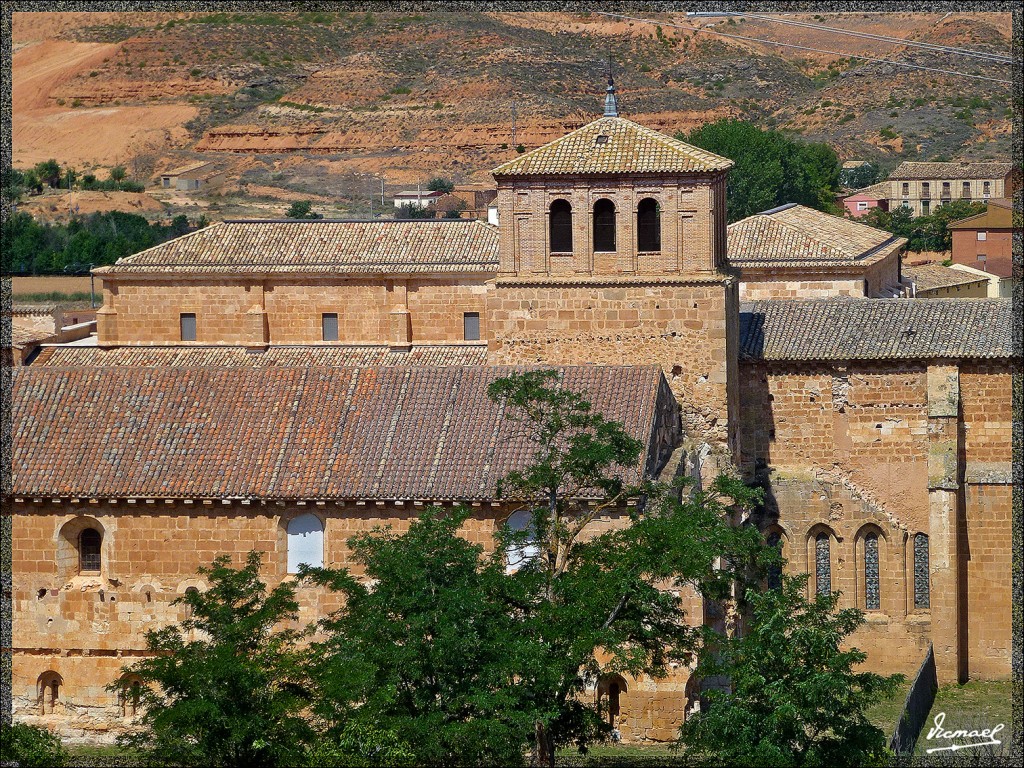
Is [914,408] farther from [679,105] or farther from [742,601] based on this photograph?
[679,105]

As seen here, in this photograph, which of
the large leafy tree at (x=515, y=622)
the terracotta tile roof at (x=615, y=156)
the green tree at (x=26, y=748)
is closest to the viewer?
the green tree at (x=26, y=748)

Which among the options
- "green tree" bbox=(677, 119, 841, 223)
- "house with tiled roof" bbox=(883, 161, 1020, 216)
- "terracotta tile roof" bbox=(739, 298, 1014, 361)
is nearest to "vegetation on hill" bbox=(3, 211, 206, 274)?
"green tree" bbox=(677, 119, 841, 223)

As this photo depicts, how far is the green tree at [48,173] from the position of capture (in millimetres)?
106125

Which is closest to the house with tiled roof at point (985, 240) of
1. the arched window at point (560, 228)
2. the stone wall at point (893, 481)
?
the stone wall at point (893, 481)

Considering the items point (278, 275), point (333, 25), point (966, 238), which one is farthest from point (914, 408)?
point (333, 25)

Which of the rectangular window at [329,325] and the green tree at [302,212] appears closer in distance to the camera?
the rectangular window at [329,325]

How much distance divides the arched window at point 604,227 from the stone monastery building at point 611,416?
37mm

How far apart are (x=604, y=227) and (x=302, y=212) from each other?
55986 mm

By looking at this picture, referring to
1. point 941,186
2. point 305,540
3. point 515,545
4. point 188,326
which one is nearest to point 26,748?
point 515,545

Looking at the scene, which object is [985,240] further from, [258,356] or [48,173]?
[48,173]

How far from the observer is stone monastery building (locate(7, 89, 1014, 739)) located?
94.1ft

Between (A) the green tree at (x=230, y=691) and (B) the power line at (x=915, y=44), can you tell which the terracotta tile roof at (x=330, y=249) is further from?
(A) the green tree at (x=230, y=691)

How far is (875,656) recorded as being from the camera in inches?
1319

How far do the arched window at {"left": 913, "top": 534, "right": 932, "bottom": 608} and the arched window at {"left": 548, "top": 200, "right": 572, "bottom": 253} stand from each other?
7.58 meters
